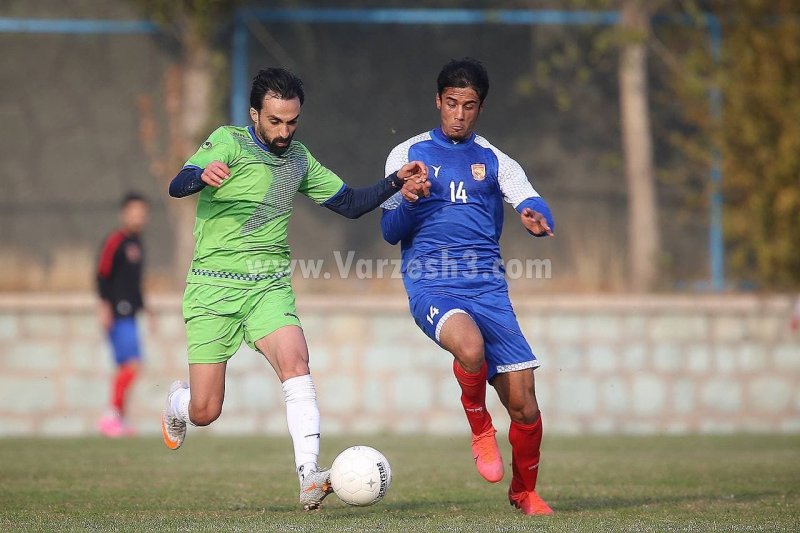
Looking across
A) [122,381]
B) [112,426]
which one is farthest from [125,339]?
[112,426]

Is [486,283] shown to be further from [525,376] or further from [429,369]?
[429,369]

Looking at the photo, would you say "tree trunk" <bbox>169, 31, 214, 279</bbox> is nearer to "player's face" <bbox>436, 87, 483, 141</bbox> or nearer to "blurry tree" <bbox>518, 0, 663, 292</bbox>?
"blurry tree" <bbox>518, 0, 663, 292</bbox>

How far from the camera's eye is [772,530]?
5.98 meters

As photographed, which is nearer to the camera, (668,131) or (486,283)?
Result: (486,283)

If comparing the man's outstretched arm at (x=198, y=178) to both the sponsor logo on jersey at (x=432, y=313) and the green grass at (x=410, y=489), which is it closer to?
the sponsor logo on jersey at (x=432, y=313)

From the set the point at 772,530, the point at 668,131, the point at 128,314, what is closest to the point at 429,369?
the point at 128,314

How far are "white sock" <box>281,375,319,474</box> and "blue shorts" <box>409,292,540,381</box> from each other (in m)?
0.76

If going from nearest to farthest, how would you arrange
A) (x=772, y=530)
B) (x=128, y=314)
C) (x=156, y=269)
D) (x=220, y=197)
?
(x=772, y=530), (x=220, y=197), (x=128, y=314), (x=156, y=269)

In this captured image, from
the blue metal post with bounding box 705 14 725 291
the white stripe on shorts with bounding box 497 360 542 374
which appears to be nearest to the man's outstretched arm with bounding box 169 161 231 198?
the white stripe on shorts with bounding box 497 360 542 374

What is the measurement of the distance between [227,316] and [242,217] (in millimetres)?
513

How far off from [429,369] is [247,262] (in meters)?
7.39

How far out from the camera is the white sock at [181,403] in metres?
6.95

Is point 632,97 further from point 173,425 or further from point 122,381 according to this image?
point 173,425

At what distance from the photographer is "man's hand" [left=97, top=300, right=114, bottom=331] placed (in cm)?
1303
